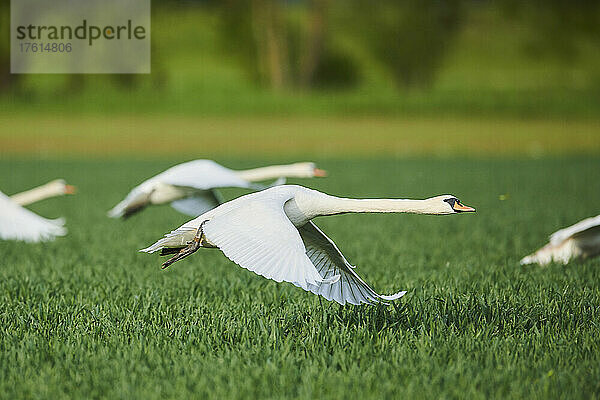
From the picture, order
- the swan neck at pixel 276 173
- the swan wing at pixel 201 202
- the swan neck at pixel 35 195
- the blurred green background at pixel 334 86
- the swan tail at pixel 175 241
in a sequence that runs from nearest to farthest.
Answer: the swan tail at pixel 175 241
the swan neck at pixel 276 173
the swan wing at pixel 201 202
the swan neck at pixel 35 195
the blurred green background at pixel 334 86

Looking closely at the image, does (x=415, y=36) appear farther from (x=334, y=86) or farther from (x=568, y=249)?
(x=568, y=249)

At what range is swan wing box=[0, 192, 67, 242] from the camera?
864 centimetres

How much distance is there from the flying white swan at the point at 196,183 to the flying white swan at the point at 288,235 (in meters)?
1.90

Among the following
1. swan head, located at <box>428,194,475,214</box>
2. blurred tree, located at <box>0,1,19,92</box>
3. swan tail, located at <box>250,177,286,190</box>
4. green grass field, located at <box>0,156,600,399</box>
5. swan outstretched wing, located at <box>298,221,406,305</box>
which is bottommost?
green grass field, located at <box>0,156,600,399</box>

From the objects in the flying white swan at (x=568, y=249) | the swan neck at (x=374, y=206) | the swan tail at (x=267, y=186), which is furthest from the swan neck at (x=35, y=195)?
the flying white swan at (x=568, y=249)

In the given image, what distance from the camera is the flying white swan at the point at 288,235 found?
418 cm

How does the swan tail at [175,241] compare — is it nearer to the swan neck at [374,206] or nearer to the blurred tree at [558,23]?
the swan neck at [374,206]

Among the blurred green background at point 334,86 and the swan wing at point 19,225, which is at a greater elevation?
the blurred green background at point 334,86

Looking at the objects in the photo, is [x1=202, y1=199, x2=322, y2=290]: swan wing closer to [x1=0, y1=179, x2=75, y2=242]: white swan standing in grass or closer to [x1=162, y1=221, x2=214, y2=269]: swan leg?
[x1=162, y1=221, x2=214, y2=269]: swan leg

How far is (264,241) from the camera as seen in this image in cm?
434

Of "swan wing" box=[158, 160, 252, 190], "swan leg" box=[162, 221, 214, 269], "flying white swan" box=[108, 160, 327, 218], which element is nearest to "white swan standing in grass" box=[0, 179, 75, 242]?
"flying white swan" box=[108, 160, 327, 218]

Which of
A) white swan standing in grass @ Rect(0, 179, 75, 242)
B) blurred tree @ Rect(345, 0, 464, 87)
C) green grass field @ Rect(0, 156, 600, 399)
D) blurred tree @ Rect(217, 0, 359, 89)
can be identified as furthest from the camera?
blurred tree @ Rect(345, 0, 464, 87)

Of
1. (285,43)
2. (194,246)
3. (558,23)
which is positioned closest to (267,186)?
(194,246)

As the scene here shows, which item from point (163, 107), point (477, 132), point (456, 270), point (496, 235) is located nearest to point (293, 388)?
point (456, 270)
